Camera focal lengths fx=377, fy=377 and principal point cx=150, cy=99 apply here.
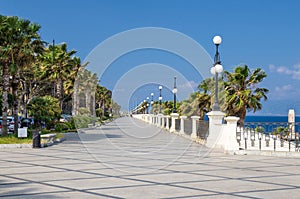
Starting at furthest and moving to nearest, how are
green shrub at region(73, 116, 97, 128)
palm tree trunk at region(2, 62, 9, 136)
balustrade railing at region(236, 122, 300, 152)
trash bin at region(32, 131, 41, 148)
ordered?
green shrub at region(73, 116, 97, 128) < palm tree trunk at region(2, 62, 9, 136) < trash bin at region(32, 131, 41, 148) < balustrade railing at region(236, 122, 300, 152)

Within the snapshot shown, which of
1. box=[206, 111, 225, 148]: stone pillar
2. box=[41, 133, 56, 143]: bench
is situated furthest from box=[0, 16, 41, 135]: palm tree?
box=[206, 111, 225, 148]: stone pillar

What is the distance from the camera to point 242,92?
108 feet

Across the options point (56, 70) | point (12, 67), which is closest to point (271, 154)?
point (12, 67)

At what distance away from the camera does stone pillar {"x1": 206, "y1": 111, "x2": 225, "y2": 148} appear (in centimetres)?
1672

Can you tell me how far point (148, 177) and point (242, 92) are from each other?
25107 mm

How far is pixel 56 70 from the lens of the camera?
33906mm

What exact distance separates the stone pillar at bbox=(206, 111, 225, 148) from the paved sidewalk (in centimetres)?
293

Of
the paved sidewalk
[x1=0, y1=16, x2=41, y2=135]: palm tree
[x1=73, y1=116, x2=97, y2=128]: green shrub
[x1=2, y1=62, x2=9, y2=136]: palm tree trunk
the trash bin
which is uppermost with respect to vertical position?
[x1=0, y1=16, x2=41, y2=135]: palm tree

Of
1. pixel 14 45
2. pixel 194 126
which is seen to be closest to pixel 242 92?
pixel 194 126

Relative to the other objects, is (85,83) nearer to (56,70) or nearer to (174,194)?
(56,70)

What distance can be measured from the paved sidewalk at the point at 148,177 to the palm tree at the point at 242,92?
1960 cm

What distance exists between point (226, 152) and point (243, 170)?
4.03 metres

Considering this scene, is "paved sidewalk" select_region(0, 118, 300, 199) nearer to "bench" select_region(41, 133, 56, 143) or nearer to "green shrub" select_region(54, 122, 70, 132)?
"bench" select_region(41, 133, 56, 143)

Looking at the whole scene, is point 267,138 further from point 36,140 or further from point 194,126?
point 36,140
